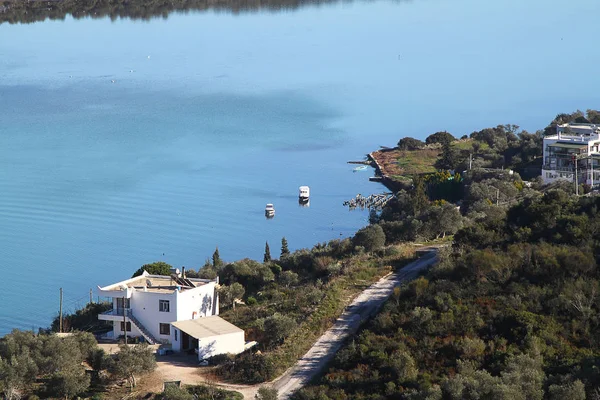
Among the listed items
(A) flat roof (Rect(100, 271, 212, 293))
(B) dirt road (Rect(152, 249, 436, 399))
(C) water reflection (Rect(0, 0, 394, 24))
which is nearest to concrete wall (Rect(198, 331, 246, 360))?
(B) dirt road (Rect(152, 249, 436, 399))

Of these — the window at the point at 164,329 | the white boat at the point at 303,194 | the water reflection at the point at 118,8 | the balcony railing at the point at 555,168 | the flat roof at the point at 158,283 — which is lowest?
the white boat at the point at 303,194

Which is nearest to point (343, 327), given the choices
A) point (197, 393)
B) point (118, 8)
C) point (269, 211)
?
point (197, 393)

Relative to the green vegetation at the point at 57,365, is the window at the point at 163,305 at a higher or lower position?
Answer: higher

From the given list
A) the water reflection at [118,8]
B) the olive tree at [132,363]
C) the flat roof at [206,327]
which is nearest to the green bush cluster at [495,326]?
the flat roof at [206,327]

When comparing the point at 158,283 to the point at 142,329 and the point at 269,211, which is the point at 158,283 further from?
the point at 269,211

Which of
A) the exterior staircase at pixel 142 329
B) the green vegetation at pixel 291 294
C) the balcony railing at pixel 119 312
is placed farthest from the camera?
the balcony railing at pixel 119 312

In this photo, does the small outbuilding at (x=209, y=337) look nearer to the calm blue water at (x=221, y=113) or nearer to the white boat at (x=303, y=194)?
the calm blue water at (x=221, y=113)
